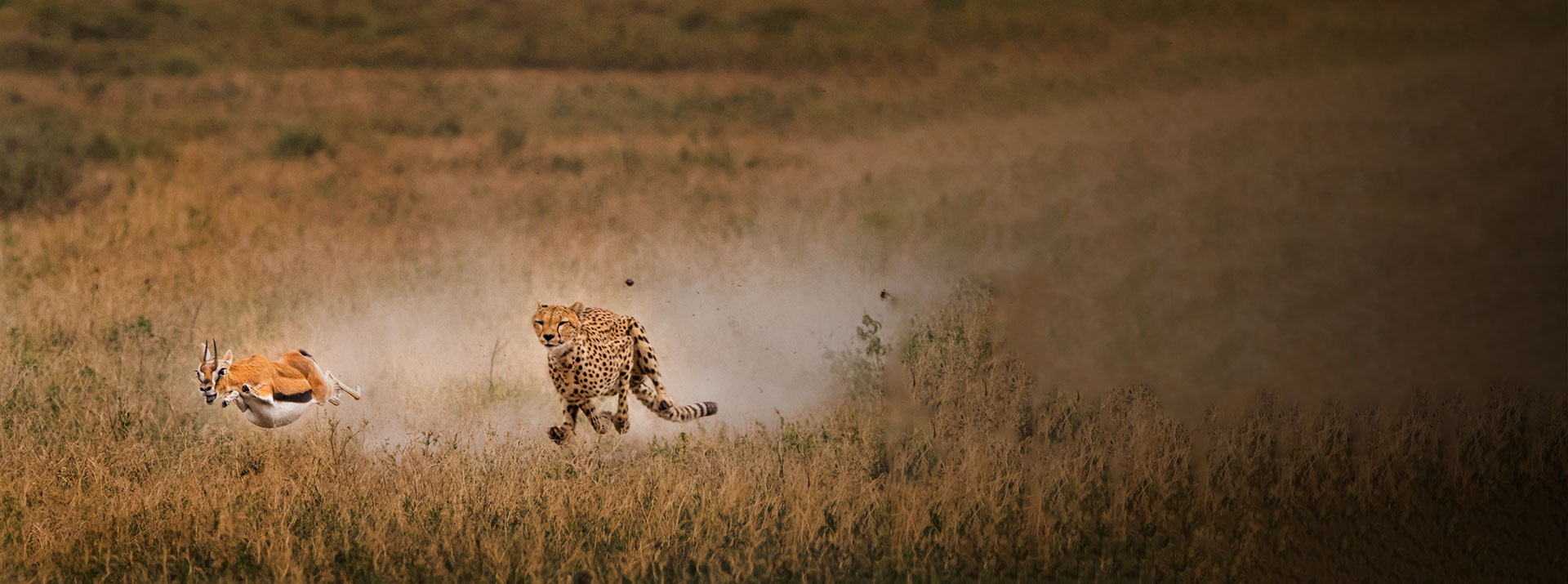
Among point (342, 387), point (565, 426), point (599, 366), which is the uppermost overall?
point (599, 366)

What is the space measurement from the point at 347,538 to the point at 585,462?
109 cm

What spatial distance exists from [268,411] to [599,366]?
1454mm

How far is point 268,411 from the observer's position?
6160 mm

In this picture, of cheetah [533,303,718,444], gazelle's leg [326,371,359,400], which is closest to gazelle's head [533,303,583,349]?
cheetah [533,303,718,444]

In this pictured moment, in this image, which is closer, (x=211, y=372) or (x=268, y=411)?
(x=211, y=372)

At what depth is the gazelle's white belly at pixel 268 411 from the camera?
613 cm

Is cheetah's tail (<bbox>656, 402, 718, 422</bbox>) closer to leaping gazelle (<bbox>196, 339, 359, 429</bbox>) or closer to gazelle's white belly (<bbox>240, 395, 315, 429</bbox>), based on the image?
leaping gazelle (<bbox>196, 339, 359, 429</bbox>)

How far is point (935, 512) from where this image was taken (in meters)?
5.92

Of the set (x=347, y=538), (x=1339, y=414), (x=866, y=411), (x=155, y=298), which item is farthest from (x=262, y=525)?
(x=1339, y=414)

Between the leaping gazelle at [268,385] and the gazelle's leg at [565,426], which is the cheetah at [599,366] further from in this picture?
the leaping gazelle at [268,385]

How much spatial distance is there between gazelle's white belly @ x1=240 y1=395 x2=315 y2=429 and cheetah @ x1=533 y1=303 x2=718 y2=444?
3.78 ft

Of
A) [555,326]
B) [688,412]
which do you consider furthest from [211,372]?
[688,412]

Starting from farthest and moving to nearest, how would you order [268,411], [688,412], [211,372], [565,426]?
[688,412] < [565,426] < [268,411] < [211,372]

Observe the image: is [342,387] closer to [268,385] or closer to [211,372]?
[268,385]
